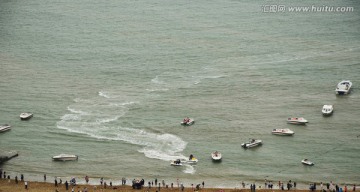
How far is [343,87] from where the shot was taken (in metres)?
141

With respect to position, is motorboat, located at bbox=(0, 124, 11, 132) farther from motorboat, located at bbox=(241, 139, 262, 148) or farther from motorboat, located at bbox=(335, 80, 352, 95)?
motorboat, located at bbox=(335, 80, 352, 95)

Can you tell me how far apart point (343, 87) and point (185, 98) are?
3741cm

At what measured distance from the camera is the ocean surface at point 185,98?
112 m

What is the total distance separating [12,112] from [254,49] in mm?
71692

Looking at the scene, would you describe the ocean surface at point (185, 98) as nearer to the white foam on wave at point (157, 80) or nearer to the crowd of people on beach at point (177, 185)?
the white foam on wave at point (157, 80)

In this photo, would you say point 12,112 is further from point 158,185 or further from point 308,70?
point 308,70

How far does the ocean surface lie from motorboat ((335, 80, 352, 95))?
238 cm

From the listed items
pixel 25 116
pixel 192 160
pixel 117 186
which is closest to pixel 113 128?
pixel 25 116

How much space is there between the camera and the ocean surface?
368 feet

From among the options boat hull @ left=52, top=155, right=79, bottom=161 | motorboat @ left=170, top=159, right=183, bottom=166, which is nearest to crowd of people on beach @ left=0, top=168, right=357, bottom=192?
motorboat @ left=170, top=159, right=183, bottom=166

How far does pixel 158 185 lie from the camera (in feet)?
346

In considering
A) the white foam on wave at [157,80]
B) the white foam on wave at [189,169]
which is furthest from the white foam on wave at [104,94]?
the white foam on wave at [189,169]

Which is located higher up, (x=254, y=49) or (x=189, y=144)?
(x=254, y=49)

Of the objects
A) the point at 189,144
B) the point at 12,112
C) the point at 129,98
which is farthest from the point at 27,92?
the point at 189,144
